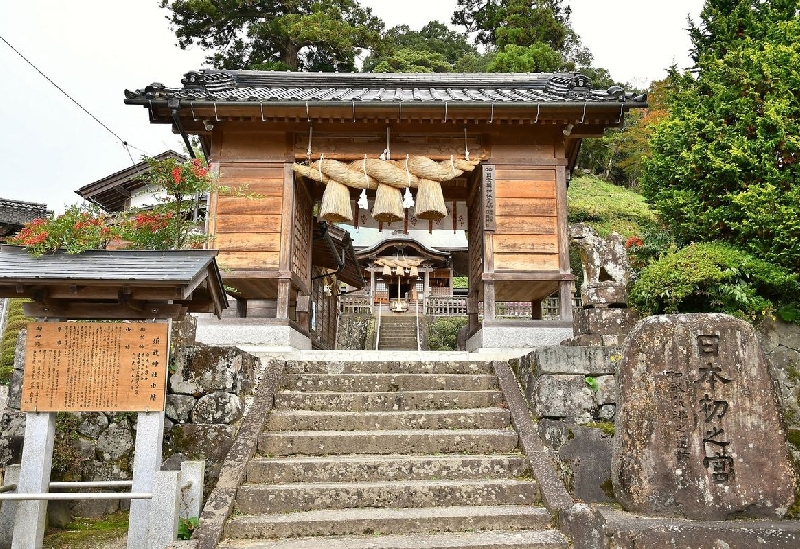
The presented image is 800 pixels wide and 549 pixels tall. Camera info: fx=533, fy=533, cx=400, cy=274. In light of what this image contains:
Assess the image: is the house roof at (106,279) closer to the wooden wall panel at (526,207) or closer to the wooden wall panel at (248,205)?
the wooden wall panel at (248,205)

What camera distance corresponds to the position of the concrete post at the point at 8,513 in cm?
472

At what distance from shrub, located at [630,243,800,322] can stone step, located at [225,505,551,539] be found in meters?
3.95

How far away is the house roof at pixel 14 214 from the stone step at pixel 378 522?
749 inches

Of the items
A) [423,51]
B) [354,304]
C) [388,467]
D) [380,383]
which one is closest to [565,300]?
[380,383]

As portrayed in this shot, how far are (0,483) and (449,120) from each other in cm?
756

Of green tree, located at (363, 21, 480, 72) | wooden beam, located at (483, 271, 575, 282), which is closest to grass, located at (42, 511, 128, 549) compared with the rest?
wooden beam, located at (483, 271, 575, 282)

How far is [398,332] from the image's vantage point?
2369 centimetres

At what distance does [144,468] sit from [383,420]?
2.28m

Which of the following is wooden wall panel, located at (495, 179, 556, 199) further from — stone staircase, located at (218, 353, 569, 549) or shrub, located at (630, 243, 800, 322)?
stone staircase, located at (218, 353, 569, 549)

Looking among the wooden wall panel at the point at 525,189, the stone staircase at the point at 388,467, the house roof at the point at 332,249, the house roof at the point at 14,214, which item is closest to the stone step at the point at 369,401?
the stone staircase at the point at 388,467

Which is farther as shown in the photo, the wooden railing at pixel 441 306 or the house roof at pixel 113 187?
the wooden railing at pixel 441 306

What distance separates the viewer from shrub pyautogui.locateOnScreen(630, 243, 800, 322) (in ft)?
23.8

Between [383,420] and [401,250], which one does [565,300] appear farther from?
[401,250]

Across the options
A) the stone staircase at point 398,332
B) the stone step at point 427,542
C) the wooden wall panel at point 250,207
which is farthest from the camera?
the stone staircase at point 398,332
